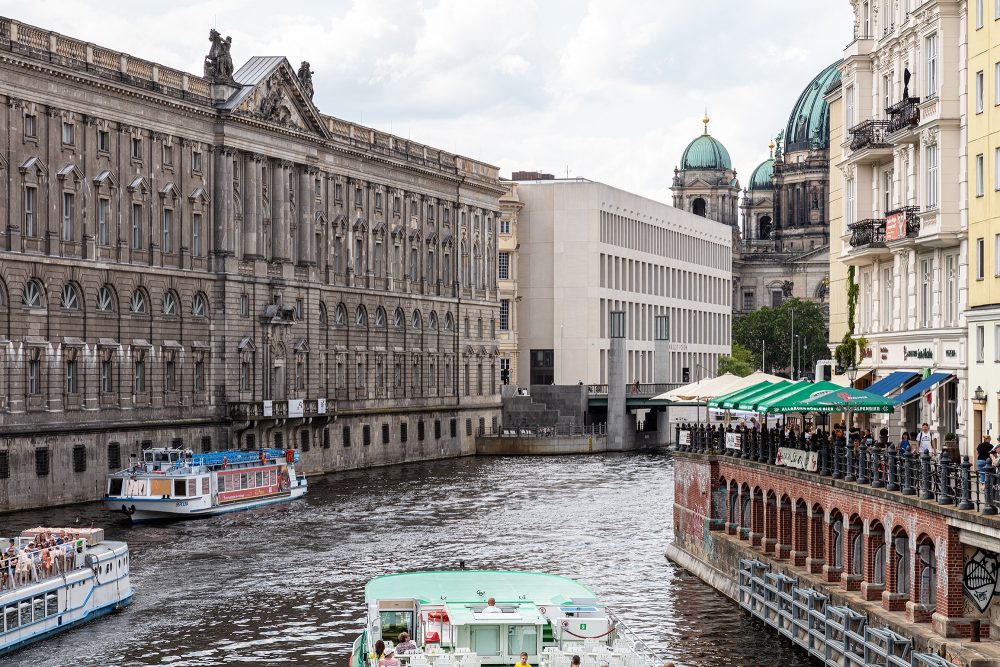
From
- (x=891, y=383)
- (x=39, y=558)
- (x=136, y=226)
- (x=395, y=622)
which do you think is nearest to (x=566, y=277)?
(x=136, y=226)

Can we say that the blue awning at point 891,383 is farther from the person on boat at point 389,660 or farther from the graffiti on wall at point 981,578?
the person on boat at point 389,660

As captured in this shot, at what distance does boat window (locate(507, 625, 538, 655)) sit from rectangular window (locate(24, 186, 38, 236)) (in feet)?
182

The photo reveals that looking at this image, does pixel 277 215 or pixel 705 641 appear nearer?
pixel 705 641

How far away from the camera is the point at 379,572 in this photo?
64750 mm

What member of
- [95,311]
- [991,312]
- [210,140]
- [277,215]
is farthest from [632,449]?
[991,312]

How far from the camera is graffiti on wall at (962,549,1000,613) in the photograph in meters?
39.8

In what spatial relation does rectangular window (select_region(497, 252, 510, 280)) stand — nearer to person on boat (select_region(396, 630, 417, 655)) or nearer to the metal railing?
the metal railing

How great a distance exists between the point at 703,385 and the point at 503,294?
310 ft

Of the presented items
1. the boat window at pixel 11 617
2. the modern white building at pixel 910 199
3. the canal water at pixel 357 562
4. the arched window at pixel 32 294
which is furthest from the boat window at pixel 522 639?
the arched window at pixel 32 294

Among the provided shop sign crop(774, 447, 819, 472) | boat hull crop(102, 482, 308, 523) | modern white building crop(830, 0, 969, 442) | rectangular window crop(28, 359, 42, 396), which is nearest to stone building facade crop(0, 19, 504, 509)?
rectangular window crop(28, 359, 42, 396)

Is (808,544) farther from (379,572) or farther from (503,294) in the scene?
(503,294)

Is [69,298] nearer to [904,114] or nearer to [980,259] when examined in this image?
[904,114]

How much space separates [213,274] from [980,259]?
2359 inches

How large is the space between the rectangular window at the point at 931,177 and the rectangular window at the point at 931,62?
2.02 metres
